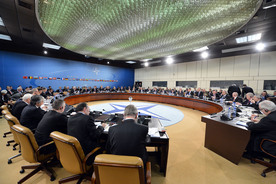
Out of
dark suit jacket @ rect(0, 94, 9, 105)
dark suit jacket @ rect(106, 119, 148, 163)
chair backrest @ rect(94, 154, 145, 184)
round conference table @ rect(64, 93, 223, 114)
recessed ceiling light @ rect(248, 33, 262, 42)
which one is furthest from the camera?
round conference table @ rect(64, 93, 223, 114)

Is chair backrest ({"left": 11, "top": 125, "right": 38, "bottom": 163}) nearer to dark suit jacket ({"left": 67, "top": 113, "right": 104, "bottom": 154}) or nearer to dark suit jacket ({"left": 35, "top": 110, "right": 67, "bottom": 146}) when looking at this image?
dark suit jacket ({"left": 35, "top": 110, "right": 67, "bottom": 146})

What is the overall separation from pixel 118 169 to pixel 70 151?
85cm

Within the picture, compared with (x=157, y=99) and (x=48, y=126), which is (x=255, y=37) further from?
(x=48, y=126)

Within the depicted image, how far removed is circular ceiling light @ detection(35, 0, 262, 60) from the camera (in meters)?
Result: 2.73

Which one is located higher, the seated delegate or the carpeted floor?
the seated delegate

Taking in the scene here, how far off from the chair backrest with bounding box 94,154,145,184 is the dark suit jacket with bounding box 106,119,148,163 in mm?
279

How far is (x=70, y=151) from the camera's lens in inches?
51.5

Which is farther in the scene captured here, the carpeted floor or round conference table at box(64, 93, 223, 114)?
round conference table at box(64, 93, 223, 114)

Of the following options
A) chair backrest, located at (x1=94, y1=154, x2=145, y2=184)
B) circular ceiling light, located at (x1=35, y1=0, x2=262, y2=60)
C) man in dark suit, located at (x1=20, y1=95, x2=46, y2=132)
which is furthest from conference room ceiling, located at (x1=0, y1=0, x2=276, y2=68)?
chair backrest, located at (x1=94, y1=154, x2=145, y2=184)

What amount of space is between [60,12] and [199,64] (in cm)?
993

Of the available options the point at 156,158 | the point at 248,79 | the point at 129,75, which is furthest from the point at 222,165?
the point at 129,75

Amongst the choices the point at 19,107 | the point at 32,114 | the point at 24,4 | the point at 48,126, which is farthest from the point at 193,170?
the point at 24,4

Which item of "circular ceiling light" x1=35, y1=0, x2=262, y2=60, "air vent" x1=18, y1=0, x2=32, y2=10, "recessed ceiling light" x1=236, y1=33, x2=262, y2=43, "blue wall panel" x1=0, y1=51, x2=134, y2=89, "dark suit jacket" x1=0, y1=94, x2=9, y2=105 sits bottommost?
"dark suit jacket" x1=0, y1=94, x2=9, y2=105

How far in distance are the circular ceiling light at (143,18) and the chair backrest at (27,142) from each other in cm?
305
